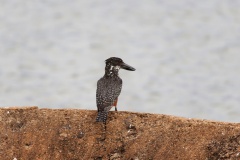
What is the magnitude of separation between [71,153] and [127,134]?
0.81m

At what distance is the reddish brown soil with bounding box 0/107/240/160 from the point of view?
416 inches

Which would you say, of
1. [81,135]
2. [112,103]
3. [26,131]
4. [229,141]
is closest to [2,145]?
[26,131]

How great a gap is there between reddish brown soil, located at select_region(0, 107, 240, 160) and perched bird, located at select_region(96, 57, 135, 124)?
0.39 m

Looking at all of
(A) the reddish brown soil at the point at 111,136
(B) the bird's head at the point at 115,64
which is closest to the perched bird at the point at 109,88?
(B) the bird's head at the point at 115,64

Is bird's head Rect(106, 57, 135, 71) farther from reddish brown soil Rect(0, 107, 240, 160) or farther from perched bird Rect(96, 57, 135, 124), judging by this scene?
reddish brown soil Rect(0, 107, 240, 160)

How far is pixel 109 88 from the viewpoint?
41.7ft

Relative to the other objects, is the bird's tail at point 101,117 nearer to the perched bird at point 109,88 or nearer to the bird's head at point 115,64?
the perched bird at point 109,88

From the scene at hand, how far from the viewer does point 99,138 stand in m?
11.0

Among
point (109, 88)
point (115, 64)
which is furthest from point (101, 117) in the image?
point (115, 64)

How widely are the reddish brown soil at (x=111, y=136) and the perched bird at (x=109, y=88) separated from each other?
386 millimetres

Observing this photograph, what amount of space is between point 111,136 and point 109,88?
1785mm

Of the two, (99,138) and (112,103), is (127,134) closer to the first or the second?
(99,138)

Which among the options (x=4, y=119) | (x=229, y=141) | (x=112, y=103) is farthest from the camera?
(x=112, y=103)

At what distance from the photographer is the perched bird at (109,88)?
1193cm
